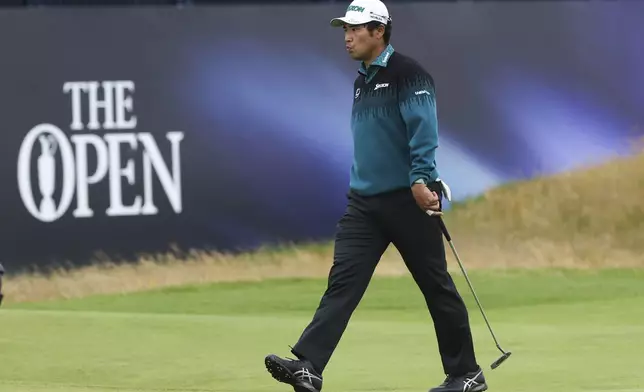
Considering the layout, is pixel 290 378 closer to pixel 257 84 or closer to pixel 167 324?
pixel 167 324

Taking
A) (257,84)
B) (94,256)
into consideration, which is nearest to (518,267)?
(257,84)

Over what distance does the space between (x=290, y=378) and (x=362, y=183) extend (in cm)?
104

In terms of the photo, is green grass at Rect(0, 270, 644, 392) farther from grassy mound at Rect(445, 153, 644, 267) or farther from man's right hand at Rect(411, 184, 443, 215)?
man's right hand at Rect(411, 184, 443, 215)

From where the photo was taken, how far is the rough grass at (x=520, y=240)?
13.9 meters

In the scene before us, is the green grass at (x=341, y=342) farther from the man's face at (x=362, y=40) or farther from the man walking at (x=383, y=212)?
the man's face at (x=362, y=40)

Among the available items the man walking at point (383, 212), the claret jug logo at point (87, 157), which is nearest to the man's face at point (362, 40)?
the man walking at point (383, 212)

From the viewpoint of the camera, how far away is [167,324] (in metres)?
11.1

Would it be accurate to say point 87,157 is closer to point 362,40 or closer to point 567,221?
point 567,221

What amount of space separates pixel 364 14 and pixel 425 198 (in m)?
Answer: 0.98

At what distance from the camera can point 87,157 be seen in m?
13.5

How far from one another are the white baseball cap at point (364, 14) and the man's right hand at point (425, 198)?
0.88 m

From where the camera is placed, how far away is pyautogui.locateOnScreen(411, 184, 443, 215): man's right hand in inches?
279

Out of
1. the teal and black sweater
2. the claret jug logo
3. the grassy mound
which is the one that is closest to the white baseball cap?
the teal and black sweater

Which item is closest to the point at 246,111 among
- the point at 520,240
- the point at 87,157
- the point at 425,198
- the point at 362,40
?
the point at 87,157
